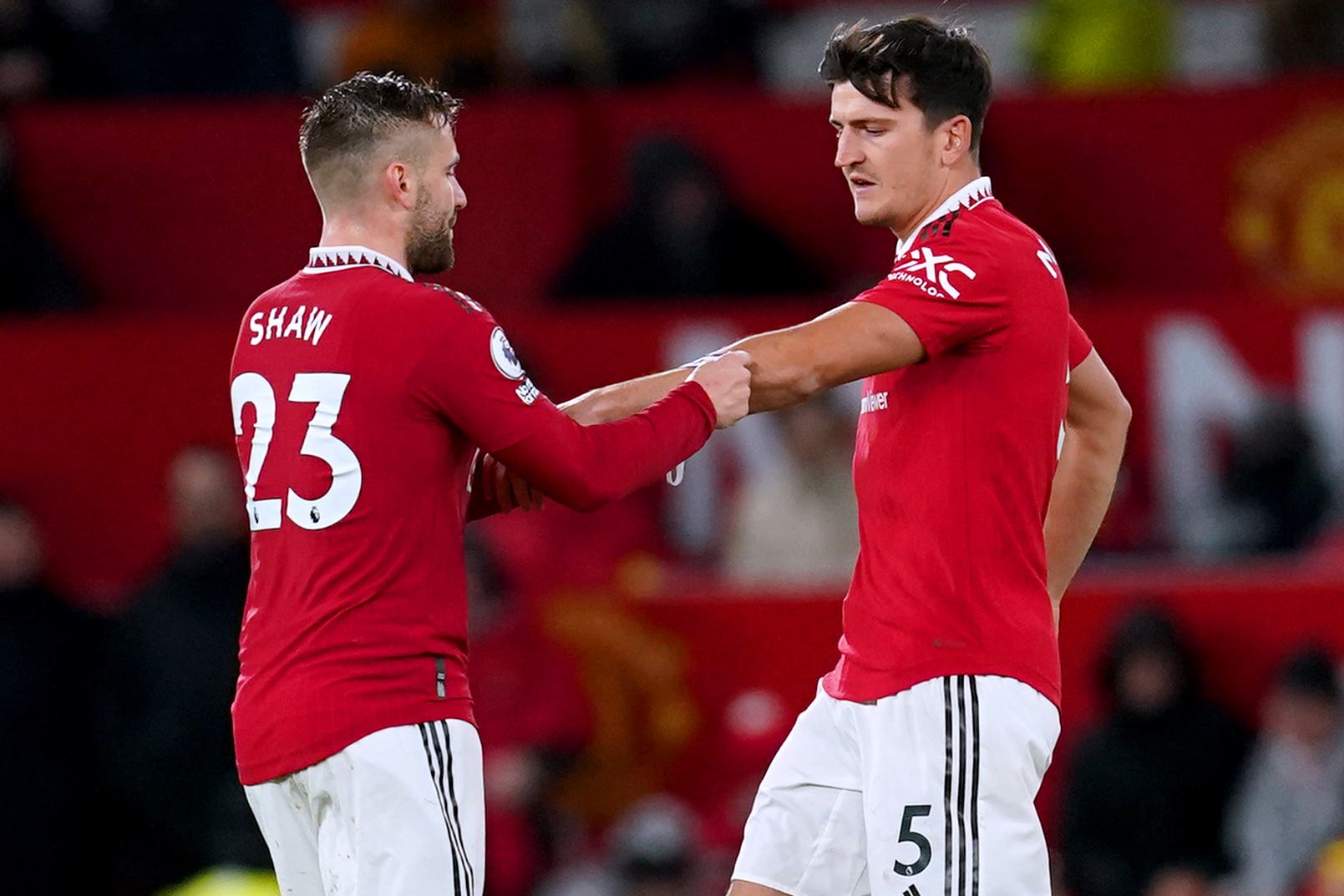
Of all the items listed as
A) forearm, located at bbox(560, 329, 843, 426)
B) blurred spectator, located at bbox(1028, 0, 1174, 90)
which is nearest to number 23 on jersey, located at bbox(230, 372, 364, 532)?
forearm, located at bbox(560, 329, 843, 426)

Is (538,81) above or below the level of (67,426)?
above

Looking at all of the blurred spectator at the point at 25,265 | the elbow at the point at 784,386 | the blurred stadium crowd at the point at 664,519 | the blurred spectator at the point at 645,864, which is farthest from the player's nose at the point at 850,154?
the blurred spectator at the point at 25,265

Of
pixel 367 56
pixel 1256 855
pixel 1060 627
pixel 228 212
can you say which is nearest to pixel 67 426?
pixel 228 212

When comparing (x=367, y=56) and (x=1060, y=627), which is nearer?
(x=1060, y=627)

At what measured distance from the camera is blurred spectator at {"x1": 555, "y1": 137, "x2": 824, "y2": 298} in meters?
9.40

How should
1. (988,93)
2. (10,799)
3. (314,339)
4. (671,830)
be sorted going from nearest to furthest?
(314,339) < (988,93) < (671,830) < (10,799)

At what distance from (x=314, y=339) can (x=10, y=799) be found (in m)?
4.42

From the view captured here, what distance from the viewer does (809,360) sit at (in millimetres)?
4445

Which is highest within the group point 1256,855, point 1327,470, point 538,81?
point 538,81

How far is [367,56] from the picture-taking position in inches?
408

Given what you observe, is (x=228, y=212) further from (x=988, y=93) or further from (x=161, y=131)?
(x=988, y=93)

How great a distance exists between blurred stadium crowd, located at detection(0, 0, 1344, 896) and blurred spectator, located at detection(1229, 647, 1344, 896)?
1 cm

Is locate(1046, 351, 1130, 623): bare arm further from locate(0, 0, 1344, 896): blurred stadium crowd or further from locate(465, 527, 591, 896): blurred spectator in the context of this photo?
locate(465, 527, 591, 896): blurred spectator

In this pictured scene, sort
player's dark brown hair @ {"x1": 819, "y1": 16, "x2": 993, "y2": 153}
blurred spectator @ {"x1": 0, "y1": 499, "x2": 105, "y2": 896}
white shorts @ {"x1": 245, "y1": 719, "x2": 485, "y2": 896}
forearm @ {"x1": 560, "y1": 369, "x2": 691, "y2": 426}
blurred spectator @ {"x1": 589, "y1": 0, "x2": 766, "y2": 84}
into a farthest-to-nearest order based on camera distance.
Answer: blurred spectator @ {"x1": 589, "y1": 0, "x2": 766, "y2": 84}
blurred spectator @ {"x1": 0, "y1": 499, "x2": 105, "y2": 896}
forearm @ {"x1": 560, "y1": 369, "x2": 691, "y2": 426}
player's dark brown hair @ {"x1": 819, "y1": 16, "x2": 993, "y2": 153}
white shorts @ {"x1": 245, "y1": 719, "x2": 485, "y2": 896}
